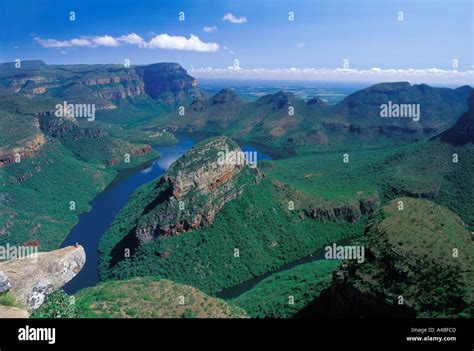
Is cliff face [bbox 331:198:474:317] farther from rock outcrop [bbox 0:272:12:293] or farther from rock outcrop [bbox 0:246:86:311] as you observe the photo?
rock outcrop [bbox 0:272:12:293]

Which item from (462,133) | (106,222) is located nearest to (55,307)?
(106,222)

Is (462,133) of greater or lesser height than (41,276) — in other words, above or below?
above

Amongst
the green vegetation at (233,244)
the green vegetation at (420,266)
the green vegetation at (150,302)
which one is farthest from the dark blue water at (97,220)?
the green vegetation at (420,266)

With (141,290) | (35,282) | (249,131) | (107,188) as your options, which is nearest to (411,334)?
(35,282)

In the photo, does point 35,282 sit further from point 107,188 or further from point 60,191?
point 107,188

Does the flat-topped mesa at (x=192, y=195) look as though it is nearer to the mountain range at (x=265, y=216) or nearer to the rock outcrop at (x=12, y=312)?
the mountain range at (x=265, y=216)

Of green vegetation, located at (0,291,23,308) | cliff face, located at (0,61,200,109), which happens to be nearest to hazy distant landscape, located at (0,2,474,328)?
green vegetation, located at (0,291,23,308)

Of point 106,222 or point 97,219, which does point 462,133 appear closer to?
point 106,222
